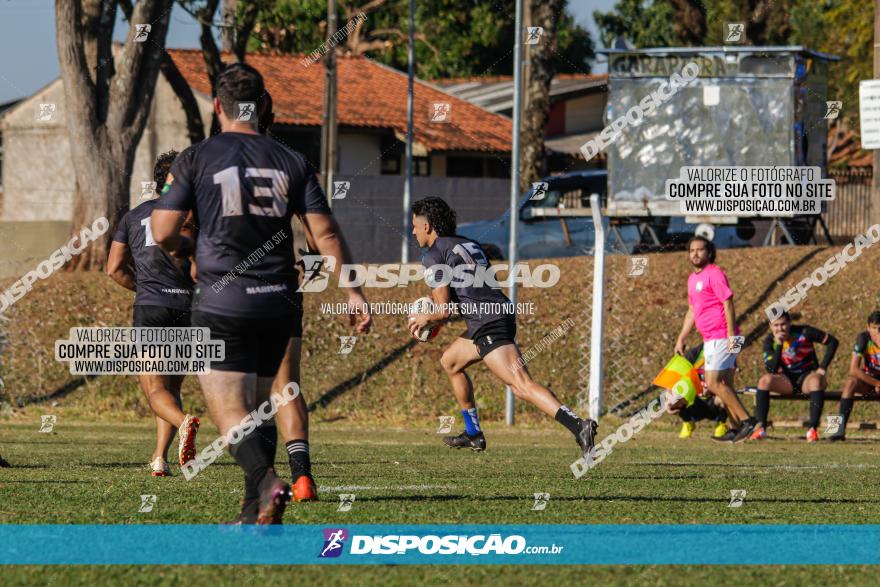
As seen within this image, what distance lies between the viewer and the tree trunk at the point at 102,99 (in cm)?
2181

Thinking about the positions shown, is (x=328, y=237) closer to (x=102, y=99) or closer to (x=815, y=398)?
(x=815, y=398)

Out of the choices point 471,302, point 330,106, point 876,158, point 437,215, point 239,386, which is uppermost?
point 330,106

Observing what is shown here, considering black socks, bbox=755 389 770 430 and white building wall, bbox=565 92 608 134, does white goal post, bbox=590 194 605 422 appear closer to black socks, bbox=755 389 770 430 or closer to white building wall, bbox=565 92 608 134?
black socks, bbox=755 389 770 430

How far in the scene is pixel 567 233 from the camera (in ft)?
76.9

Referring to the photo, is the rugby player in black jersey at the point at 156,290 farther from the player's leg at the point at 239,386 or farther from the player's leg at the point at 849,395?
the player's leg at the point at 849,395

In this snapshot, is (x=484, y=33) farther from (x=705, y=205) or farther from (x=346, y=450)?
(x=346, y=450)

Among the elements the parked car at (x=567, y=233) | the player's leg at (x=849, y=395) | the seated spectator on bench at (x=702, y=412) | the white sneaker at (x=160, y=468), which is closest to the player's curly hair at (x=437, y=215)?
the white sneaker at (x=160, y=468)

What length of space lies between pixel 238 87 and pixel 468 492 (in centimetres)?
305

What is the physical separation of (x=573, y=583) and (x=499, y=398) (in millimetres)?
13791

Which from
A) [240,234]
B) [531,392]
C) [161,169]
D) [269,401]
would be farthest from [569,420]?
[240,234]

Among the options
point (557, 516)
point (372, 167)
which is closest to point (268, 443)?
point (557, 516)

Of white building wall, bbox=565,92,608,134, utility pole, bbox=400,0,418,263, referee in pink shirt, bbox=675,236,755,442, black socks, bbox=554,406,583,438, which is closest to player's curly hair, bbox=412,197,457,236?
black socks, bbox=554,406,583,438

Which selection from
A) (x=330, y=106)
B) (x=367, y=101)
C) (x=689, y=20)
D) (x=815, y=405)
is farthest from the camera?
Answer: (x=367, y=101)

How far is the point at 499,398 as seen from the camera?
1909 centimetres
